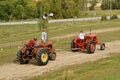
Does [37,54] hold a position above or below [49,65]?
above

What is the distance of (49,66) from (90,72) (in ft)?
9.87

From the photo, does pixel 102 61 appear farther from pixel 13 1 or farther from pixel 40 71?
pixel 13 1

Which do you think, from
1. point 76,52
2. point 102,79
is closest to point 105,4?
point 76,52

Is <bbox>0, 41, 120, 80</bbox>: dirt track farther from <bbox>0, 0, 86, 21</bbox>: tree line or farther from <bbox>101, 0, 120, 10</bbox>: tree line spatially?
<bbox>101, 0, 120, 10</bbox>: tree line

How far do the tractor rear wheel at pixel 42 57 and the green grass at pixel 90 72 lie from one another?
1.31m

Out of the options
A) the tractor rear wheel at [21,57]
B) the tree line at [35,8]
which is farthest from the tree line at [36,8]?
the tractor rear wheel at [21,57]

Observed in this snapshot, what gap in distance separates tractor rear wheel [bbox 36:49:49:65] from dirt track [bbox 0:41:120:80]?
292mm

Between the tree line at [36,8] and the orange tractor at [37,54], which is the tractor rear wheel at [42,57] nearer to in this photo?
the orange tractor at [37,54]

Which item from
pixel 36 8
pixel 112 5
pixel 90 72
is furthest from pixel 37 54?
pixel 112 5

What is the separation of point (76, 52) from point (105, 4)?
126 m

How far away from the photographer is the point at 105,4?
5812 inches

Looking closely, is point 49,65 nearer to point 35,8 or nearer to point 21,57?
point 21,57

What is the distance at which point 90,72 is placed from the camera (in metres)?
16.9

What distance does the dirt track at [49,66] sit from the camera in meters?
16.9
